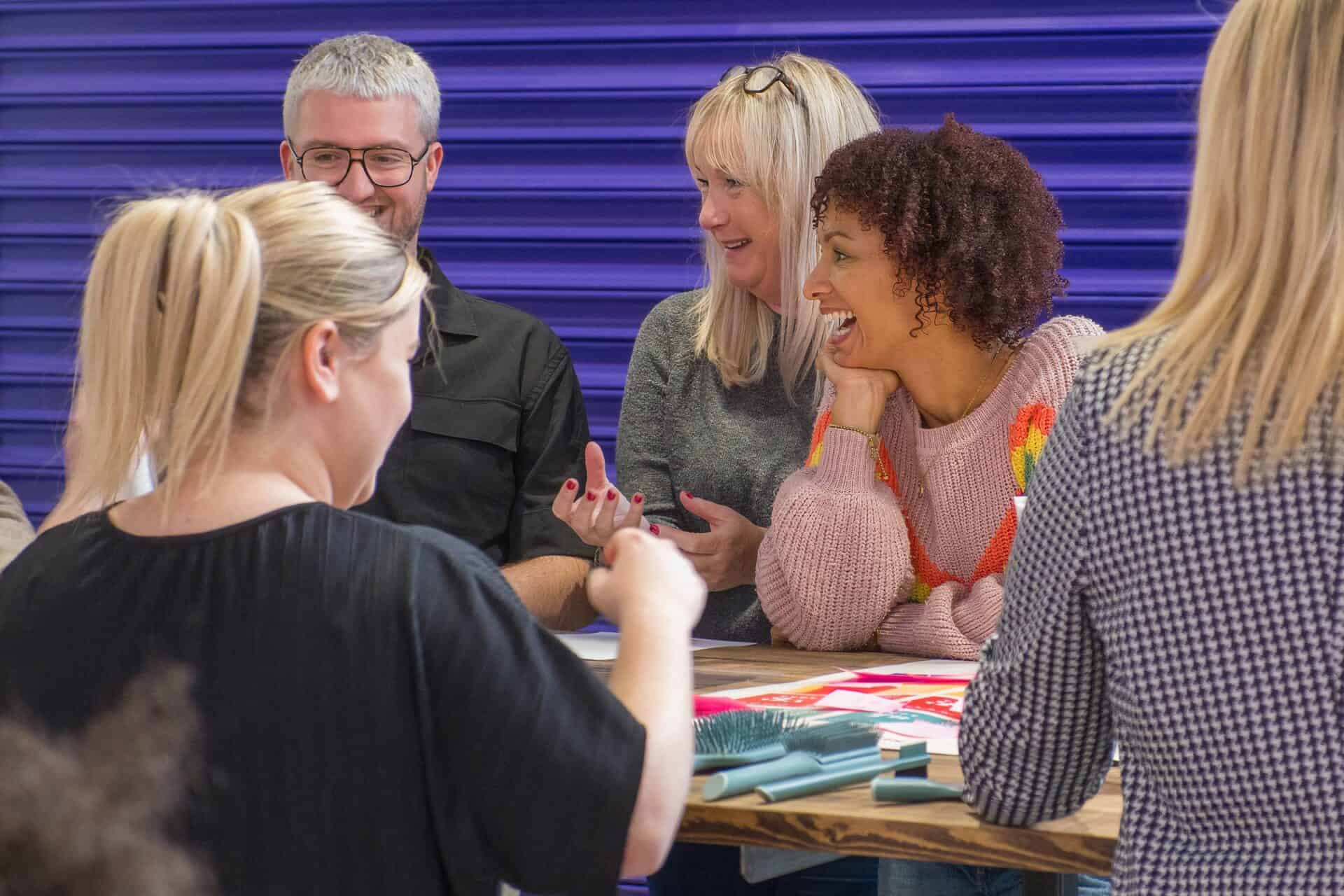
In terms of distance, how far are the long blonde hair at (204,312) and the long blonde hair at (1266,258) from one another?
74 centimetres

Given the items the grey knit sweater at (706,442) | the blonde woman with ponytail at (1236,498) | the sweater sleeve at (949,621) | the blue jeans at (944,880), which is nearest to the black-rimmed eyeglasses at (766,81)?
the grey knit sweater at (706,442)

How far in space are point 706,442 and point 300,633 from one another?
1.76 meters

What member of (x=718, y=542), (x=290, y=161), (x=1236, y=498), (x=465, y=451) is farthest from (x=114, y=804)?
(x=290, y=161)

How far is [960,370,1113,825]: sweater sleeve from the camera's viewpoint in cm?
144

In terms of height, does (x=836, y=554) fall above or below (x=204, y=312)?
below

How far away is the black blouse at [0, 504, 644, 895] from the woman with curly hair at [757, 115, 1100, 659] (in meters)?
1.27

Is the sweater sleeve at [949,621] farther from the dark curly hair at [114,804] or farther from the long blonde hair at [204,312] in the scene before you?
the dark curly hair at [114,804]

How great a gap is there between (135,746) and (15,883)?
168 mm

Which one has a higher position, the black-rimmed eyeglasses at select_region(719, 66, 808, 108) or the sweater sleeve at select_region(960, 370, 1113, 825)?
the black-rimmed eyeglasses at select_region(719, 66, 808, 108)

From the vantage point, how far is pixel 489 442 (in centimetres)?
299

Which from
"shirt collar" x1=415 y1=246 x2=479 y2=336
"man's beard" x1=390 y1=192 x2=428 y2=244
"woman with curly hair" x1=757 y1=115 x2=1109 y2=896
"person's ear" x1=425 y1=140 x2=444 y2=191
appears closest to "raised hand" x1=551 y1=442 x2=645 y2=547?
"woman with curly hair" x1=757 y1=115 x2=1109 y2=896

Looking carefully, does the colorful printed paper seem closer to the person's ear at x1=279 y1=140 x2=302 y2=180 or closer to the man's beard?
the man's beard

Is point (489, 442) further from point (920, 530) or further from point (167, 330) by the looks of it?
point (167, 330)

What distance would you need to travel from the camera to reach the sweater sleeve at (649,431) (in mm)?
3016
